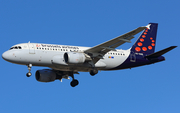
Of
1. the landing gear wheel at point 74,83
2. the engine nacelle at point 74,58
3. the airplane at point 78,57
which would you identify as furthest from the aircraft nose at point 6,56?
the landing gear wheel at point 74,83

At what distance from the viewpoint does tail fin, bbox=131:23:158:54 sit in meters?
49.9

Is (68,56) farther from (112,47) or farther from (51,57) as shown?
(112,47)

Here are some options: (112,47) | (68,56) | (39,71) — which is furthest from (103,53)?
(39,71)

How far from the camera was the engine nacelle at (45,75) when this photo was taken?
157 ft

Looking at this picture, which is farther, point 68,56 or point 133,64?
point 133,64

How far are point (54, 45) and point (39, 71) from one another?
Answer: 5797mm

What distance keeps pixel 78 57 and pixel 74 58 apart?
1.91 ft

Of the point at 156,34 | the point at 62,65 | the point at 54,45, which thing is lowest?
the point at 62,65

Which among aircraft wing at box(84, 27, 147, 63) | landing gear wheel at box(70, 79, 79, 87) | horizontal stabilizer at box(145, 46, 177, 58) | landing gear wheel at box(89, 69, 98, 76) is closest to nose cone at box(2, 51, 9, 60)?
aircraft wing at box(84, 27, 147, 63)

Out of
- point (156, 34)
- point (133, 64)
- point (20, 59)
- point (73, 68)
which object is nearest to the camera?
point (20, 59)

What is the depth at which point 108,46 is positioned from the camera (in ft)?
141

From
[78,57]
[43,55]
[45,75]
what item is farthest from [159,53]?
[45,75]

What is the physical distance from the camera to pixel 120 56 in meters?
47.3

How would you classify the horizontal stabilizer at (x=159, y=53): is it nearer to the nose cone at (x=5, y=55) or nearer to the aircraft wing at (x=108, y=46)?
the aircraft wing at (x=108, y=46)
